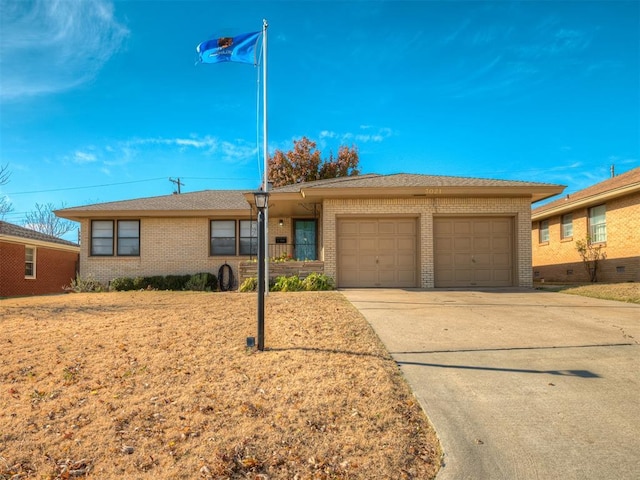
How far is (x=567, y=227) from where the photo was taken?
19672 millimetres

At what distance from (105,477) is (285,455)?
4.57 ft

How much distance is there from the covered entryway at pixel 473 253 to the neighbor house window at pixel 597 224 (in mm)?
5579

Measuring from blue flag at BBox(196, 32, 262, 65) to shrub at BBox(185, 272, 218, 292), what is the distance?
7493mm

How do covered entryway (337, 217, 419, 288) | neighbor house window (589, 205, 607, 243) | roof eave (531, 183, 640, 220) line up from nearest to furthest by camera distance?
covered entryway (337, 217, 419, 288) < roof eave (531, 183, 640, 220) < neighbor house window (589, 205, 607, 243)

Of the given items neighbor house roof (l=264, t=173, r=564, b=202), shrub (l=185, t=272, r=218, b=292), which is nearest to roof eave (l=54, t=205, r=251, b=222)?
shrub (l=185, t=272, r=218, b=292)

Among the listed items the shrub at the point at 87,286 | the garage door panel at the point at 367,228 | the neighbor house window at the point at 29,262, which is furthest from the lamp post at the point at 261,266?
the neighbor house window at the point at 29,262

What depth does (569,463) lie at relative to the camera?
3371 millimetres

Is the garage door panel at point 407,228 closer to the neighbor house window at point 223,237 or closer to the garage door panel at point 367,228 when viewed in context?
the garage door panel at point 367,228

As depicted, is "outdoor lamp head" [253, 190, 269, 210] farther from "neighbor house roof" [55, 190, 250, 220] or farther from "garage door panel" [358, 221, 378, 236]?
"neighbor house roof" [55, 190, 250, 220]

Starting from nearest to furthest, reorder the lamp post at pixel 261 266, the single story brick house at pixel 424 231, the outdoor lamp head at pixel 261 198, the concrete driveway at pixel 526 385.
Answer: the concrete driveway at pixel 526 385, the lamp post at pixel 261 266, the outdoor lamp head at pixel 261 198, the single story brick house at pixel 424 231

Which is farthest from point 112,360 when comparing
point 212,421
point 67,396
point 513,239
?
point 513,239

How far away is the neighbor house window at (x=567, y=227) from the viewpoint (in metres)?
19.3

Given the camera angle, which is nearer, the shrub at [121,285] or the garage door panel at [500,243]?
the garage door panel at [500,243]

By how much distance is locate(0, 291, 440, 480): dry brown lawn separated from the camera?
360cm
